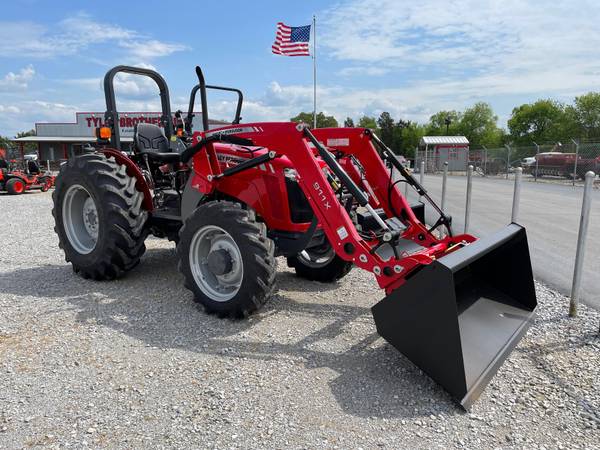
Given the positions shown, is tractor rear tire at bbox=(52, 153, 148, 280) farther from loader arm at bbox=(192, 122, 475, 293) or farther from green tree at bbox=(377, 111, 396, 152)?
green tree at bbox=(377, 111, 396, 152)

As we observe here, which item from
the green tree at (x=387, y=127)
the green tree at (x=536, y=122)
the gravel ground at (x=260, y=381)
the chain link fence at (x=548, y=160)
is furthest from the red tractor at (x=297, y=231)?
the green tree at (x=387, y=127)

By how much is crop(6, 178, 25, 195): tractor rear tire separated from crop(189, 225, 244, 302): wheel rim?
16808 mm

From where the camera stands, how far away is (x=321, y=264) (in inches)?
219

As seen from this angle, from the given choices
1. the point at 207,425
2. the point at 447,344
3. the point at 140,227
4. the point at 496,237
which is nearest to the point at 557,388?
the point at 447,344

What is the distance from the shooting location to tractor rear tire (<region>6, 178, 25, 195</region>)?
17875mm

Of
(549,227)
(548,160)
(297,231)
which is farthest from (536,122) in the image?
(297,231)

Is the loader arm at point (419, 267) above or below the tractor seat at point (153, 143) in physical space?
below

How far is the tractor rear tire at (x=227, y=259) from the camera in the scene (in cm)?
404

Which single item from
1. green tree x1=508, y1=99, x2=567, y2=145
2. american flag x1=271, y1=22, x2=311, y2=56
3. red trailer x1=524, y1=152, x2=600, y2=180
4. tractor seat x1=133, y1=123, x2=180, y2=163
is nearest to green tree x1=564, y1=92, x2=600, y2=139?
green tree x1=508, y1=99, x2=567, y2=145

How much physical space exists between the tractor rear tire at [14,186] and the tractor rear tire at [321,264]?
16.5 m

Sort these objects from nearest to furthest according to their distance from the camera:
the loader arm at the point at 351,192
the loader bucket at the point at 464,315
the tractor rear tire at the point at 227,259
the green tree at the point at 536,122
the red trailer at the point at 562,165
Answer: the loader bucket at the point at 464,315 < the loader arm at the point at 351,192 < the tractor rear tire at the point at 227,259 < the red trailer at the point at 562,165 < the green tree at the point at 536,122

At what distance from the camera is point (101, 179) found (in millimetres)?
5273

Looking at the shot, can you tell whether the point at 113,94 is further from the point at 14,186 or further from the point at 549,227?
the point at 14,186

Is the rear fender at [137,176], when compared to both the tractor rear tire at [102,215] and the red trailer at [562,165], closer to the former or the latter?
the tractor rear tire at [102,215]
